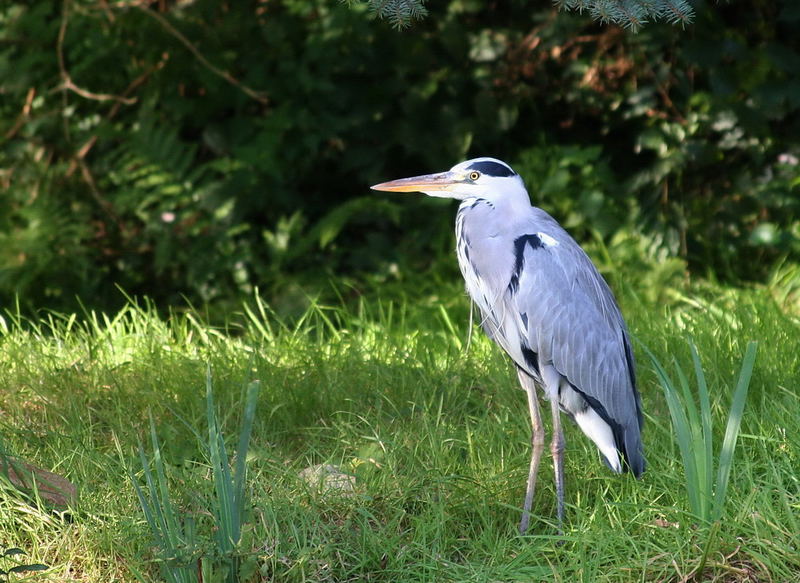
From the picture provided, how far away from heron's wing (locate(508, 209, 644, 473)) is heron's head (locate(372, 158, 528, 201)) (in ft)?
0.52

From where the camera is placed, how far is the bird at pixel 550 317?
3373mm

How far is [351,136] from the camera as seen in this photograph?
6.49 meters

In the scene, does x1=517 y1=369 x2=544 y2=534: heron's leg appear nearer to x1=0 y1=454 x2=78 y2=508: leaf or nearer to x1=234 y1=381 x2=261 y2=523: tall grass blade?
x1=234 y1=381 x2=261 y2=523: tall grass blade

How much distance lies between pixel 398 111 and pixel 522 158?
2.71 ft

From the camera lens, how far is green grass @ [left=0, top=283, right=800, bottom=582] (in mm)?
2871

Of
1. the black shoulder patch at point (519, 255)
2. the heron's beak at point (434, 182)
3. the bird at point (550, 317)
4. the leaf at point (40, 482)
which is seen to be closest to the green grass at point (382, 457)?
the leaf at point (40, 482)

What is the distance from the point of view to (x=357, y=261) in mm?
6312

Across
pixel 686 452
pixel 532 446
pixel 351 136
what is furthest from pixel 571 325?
pixel 351 136

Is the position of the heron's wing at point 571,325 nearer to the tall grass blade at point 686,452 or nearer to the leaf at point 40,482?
the tall grass blade at point 686,452

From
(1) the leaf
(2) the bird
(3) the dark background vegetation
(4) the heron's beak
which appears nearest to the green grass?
(1) the leaf

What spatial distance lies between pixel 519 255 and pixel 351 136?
328 cm

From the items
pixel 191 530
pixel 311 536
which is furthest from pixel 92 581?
pixel 311 536

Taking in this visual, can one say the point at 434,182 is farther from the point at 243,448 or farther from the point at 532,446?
the point at 243,448

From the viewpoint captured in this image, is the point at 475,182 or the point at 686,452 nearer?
the point at 686,452
